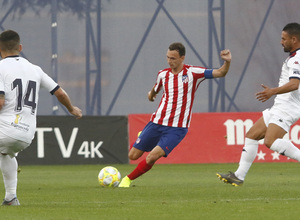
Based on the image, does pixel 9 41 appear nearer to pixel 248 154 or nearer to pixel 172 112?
pixel 172 112

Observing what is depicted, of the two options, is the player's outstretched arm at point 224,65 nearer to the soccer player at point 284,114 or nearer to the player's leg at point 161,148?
the soccer player at point 284,114

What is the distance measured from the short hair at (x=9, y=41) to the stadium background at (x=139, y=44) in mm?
13265

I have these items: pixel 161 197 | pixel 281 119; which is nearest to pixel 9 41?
pixel 161 197

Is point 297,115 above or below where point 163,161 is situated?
above

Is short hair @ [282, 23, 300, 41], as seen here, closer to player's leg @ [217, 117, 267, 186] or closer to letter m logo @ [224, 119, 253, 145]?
player's leg @ [217, 117, 267, 186]

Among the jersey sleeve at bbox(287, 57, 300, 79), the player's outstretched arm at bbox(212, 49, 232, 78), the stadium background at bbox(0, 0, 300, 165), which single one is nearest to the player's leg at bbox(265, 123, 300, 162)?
the jersey sleeve at bbox(287, 57, 300, 79)

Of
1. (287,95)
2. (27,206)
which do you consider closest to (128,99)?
(287,95)

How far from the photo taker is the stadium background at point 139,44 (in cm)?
2223

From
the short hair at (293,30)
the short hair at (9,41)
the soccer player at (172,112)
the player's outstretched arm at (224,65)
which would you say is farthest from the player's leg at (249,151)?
the short hair at (9,41)

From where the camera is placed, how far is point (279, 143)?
33.8 ft

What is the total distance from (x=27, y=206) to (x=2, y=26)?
14.2m

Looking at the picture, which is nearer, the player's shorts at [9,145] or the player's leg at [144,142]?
the player's shorts at [9,145]

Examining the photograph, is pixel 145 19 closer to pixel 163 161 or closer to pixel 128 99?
pixel 128 99

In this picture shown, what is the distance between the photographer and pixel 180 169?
675 inches
